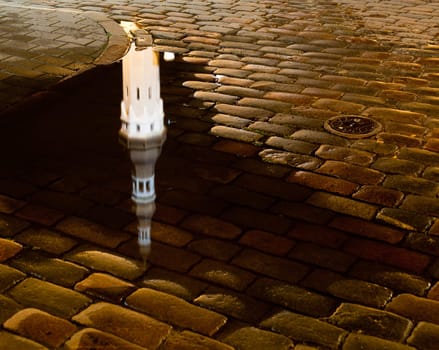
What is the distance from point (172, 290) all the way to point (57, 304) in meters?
0.54

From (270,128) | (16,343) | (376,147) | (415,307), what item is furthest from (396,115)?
(16,343)

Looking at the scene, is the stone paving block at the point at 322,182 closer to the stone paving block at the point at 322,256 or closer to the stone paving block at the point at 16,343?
the stone paving block at the point at 322,256

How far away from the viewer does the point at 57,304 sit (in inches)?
131

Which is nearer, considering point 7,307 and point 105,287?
point 7,307

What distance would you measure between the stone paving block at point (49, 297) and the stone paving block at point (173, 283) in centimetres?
34

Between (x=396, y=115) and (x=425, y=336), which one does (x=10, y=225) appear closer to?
(x=425, y=336)

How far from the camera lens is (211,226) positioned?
160 inches

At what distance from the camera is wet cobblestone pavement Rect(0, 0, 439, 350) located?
325 centimetres

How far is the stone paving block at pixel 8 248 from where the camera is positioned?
3.73m

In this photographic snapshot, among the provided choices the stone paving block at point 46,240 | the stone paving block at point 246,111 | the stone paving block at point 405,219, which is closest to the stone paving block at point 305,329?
the stone paving block at point 405,219

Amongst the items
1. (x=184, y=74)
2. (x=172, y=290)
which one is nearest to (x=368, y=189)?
(x=172, y=290)

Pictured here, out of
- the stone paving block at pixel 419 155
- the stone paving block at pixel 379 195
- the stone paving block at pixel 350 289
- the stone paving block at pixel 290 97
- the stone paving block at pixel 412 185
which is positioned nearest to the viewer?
the stone paving block at pixel 350 289

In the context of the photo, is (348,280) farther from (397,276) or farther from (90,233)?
(90,233)

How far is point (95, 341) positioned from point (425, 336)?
1441 mm
